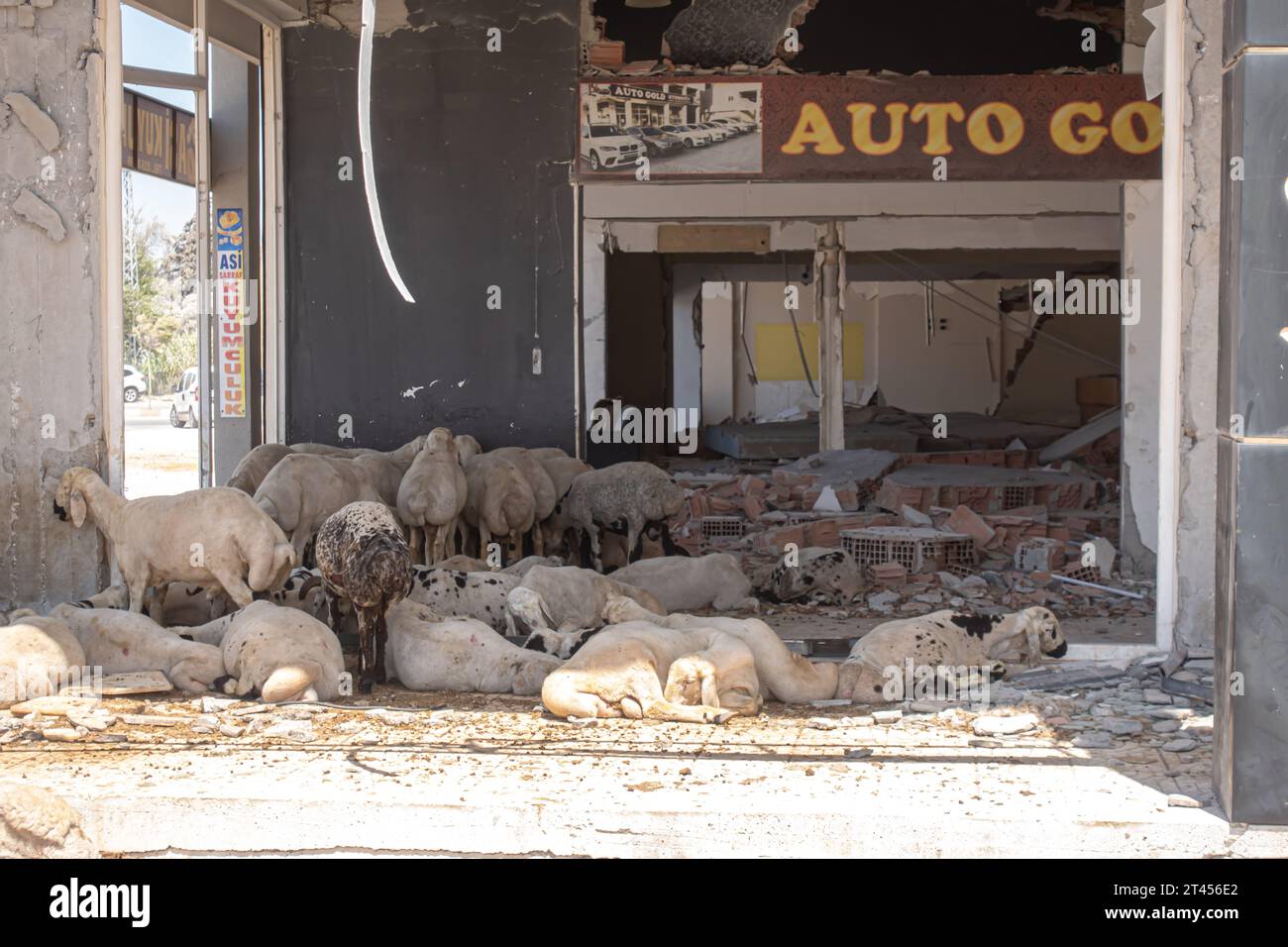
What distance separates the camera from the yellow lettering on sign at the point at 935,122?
1132cm

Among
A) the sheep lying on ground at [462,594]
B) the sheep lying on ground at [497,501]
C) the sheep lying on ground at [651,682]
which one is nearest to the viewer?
the sheep lying on ground at [651,682]

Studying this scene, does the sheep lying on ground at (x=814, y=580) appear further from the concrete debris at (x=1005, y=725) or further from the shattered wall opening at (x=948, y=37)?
the shattered wall opening at (x=948, y=37)

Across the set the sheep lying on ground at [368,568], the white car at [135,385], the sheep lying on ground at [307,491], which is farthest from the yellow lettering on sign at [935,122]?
the white car at [135,385]

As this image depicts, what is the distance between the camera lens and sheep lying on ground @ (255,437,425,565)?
9.42 metres

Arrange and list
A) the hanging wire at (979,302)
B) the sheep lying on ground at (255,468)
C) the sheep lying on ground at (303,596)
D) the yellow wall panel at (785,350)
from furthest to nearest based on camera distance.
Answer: the yellow wall panel at (785,350) → the hanging wire at (979,302) → the sheep lying on ground at (255,468) → the sheep lying on ground at (303,596)

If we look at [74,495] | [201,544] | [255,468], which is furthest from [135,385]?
[201,544]

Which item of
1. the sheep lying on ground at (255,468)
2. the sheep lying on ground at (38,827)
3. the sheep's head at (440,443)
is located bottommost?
the sheep lying on ground at (38,827)

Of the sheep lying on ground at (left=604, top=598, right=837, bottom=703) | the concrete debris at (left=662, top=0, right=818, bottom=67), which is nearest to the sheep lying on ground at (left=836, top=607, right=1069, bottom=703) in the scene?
the sheep lying on ground at (left=604, top=598, right=837, bottom=703)

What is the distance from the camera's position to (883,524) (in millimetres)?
12906

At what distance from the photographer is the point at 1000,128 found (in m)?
11.4

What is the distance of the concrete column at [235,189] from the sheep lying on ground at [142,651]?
24.0ft

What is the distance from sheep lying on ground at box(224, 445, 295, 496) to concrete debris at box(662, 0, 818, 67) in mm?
5149

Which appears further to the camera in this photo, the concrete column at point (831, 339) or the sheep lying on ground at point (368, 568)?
the concrete column at point (831, 339)

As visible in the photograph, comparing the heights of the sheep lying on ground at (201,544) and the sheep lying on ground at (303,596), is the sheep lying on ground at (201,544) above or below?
above
